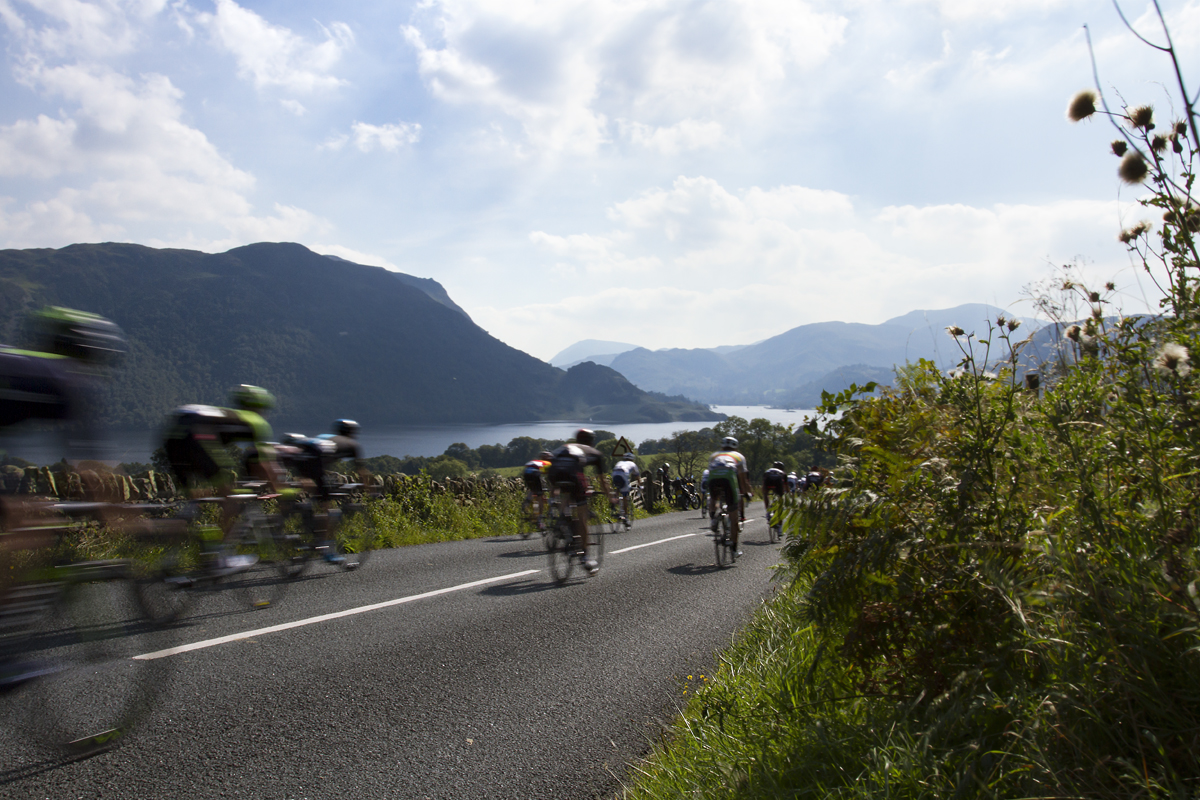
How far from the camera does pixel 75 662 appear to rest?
2803 millimetres

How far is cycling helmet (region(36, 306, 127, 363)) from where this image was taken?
3.02 m

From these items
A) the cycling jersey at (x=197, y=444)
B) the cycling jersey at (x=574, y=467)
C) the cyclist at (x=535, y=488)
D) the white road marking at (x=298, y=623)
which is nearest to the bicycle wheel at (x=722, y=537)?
the cycling jersey at (x=574, y=467)

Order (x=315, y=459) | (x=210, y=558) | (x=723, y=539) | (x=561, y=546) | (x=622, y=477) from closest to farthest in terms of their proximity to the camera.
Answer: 1. (x=210, y=558)
2. (x=315, y=459)
3. (x=561, y=546)
4. (x=723, y=539)
5. (x=622, y=477)

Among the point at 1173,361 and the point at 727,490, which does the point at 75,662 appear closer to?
the point at 1173,361

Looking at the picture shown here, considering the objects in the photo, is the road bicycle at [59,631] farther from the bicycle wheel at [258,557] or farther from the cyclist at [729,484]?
the cyclist at [729,484]

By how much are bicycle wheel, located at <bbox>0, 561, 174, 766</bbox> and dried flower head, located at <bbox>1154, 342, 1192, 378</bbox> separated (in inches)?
161

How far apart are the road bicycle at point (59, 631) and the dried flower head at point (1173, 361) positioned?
409 cm

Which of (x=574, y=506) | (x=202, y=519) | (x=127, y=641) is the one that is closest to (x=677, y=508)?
(x=574, y=506)

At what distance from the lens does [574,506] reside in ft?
26.1

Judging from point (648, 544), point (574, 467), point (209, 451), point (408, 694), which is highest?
point (209, 451)

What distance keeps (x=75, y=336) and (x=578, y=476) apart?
5.70 meters

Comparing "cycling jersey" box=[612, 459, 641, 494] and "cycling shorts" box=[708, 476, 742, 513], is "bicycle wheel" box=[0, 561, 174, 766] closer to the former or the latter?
"cycling shorts" box=[708, 476, 742, 513]

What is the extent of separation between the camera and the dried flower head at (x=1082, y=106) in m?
2.25

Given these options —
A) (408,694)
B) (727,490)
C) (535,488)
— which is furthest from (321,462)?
(727,490)
